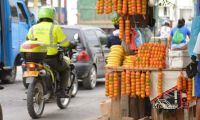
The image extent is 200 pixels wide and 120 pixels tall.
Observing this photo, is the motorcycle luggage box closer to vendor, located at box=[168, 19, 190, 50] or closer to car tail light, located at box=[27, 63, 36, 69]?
car tail light, located at box=[27, 63, 36, 69]

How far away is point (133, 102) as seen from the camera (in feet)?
26.4

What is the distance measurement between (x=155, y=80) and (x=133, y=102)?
0.92 m

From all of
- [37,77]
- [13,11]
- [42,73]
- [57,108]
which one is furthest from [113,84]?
[13,11]

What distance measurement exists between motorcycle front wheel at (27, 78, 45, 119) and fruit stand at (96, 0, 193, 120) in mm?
2349

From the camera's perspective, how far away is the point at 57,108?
1126cm

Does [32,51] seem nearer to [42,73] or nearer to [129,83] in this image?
[42,73]

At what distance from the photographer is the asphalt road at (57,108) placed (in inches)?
403

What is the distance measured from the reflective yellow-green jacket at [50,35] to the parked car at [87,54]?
Result: 342cm

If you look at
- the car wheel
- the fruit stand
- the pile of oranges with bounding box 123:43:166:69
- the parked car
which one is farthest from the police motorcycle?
the car wheel

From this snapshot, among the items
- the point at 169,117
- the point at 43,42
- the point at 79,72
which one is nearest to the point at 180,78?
the point at 169,117

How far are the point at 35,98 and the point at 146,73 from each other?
3.22m

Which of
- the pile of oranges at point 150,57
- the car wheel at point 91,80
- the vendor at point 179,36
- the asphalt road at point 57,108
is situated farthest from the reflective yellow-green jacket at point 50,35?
the vendor at point 179,36

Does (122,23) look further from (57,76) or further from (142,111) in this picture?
(57,76)

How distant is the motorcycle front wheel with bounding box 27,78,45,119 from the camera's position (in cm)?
963
